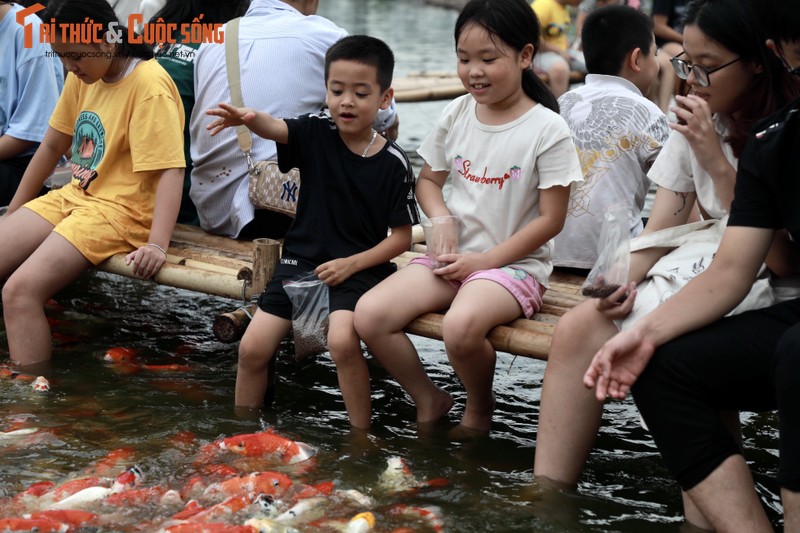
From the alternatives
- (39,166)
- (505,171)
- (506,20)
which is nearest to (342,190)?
(505,171)

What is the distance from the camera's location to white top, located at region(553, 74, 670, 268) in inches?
176

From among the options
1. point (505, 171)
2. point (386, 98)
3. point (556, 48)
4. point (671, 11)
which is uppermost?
point (671, 11)

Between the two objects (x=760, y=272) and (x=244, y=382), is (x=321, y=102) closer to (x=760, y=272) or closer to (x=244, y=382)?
(x=244, y=382)

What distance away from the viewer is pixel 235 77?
493 cm

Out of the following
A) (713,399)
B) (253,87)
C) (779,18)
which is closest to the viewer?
(779,18)

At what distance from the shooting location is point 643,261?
3520 mm

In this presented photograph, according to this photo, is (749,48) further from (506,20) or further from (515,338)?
(515,338)

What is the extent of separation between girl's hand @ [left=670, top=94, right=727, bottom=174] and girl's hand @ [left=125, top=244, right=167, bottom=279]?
93.0 inches

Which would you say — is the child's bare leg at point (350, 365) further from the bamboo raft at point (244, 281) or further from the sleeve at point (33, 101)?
the sleeve at point (33, 101)

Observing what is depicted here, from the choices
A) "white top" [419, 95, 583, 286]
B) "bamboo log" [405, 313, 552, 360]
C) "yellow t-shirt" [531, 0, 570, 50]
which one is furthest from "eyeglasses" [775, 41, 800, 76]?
"yellow t-shirt" [531, 0, 570, 50]

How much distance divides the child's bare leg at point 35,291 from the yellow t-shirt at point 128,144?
0.26 meters

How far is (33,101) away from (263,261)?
201 centimetres

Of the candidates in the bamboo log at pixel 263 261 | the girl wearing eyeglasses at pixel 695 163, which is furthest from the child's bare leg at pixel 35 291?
the girl wearing eyeglasses at pixel 695 163

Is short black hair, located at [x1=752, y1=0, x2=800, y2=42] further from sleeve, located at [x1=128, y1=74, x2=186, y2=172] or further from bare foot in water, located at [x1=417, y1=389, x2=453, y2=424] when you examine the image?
sleeve, located at [x1=128, y1=74, x2=186, y2=172]
